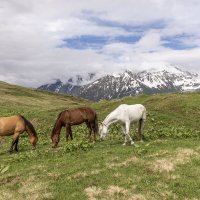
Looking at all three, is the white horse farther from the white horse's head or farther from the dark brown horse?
the dark brown horse

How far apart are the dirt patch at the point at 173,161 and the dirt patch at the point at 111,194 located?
331 cm

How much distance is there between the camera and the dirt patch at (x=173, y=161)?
69.0 ft

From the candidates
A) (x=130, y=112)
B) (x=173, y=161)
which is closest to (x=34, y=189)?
(x=173, y=161)

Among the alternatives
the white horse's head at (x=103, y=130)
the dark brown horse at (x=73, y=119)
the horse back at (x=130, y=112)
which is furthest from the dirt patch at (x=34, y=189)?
the dark brown horse at (x=73, y=119)

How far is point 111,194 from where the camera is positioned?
59.0ft

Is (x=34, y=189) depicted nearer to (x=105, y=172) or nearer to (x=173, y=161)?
(x=105, y=172)

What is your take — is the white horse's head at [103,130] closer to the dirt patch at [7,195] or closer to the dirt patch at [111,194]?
the dirt patch at [111,194]

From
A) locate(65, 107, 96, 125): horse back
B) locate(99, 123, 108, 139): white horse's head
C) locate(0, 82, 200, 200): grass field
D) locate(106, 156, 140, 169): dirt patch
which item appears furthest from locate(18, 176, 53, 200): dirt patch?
locate(65, 107, 96, 125): horse back

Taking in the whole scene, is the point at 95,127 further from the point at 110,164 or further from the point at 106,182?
the point at 106,182

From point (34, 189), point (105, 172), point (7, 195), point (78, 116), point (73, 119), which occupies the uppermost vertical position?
point (78, 116)

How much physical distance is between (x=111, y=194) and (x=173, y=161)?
583 cm

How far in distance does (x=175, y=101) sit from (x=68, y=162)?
1324 inches

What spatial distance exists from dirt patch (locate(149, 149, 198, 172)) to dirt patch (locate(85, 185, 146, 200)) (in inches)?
130

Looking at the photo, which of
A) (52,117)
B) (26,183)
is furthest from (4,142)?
(26,183)
